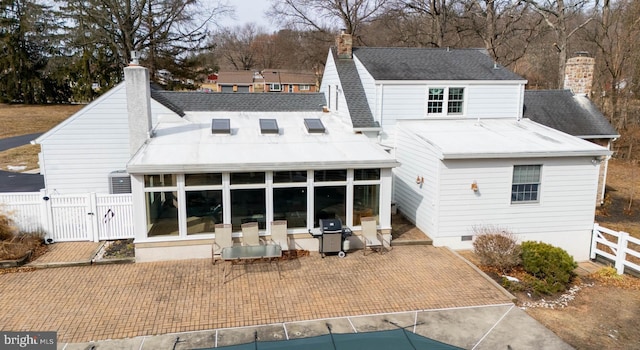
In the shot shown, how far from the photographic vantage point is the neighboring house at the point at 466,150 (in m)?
12.3

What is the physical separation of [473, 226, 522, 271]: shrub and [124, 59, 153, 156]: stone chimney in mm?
9991

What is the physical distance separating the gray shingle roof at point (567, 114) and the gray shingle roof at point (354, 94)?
24.8ft

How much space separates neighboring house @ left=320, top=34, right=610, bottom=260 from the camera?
12.3 m

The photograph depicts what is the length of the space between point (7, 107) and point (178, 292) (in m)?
43.6

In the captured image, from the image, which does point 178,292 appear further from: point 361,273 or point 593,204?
point 593,204

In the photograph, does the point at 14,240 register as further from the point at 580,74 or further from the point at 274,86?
the point at 274,86

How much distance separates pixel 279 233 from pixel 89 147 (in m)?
8.04

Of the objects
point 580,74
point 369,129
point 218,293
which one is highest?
point 580,74

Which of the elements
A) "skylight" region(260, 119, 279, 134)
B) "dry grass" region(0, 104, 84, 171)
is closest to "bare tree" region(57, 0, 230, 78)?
"dry grass" region(0, 104, 84, 171)

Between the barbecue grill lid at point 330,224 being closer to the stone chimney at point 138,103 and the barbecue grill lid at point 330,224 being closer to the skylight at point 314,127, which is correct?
the skylight at point 314,127

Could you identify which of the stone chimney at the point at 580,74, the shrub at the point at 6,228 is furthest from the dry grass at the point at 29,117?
the stone chimney at the point at 580,74

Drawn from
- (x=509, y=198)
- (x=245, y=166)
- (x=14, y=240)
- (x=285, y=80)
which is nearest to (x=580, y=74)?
(x=509, y=198)

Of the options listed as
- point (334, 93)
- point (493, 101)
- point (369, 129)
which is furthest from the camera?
point (334, 93)

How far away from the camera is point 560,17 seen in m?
28.0
